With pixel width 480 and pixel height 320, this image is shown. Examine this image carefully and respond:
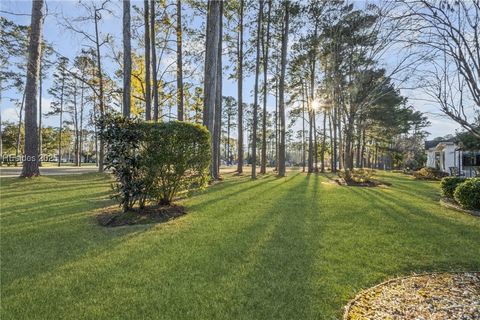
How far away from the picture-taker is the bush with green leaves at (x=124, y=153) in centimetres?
547

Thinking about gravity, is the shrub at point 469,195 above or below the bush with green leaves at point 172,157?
below

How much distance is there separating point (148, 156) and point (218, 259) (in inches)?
115

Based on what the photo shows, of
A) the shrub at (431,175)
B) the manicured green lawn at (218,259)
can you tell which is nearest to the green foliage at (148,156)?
the manicured green lawn at (218,259)

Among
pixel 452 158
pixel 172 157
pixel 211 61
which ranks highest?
pixel 211 61

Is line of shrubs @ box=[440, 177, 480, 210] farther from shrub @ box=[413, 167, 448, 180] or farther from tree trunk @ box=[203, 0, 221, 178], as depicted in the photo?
shrub @ box=[413, 167, 448, 180]

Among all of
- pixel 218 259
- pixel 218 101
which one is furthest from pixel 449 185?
pixel 218 101

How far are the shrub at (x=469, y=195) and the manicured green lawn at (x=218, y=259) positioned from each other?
0.86 m

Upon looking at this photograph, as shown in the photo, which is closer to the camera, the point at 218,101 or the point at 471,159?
the point at 218,101

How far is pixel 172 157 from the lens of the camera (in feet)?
19.3

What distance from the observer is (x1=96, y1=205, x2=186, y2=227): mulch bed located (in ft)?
17.6

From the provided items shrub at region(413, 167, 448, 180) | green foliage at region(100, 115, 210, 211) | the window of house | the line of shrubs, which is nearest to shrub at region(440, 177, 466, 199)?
the line of shrubs

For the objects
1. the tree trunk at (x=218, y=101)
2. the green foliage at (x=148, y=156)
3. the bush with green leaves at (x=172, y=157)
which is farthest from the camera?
the tree trunk at (x=218, y=101)

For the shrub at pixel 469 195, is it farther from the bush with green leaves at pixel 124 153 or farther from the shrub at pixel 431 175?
the shrub at pixel 431 175

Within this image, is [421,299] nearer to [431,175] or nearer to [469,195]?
[469,195]
